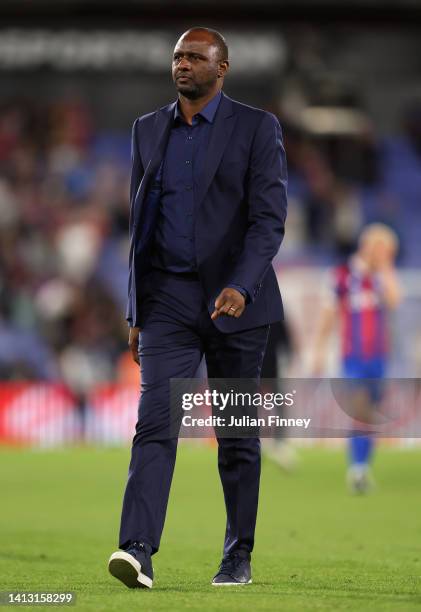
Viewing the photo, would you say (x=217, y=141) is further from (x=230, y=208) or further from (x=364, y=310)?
(x=364, y=310)

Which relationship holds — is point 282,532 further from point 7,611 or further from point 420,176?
point 420,176

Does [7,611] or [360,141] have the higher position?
[360,141]

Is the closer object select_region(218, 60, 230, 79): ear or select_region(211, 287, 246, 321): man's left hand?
select_region(211, 287, 246, 321): man's left hand

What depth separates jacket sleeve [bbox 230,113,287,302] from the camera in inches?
231

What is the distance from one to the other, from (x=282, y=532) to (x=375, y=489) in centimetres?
376

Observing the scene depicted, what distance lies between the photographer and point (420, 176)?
26.6 metres

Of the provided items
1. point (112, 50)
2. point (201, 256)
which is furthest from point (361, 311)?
point (112, 50)

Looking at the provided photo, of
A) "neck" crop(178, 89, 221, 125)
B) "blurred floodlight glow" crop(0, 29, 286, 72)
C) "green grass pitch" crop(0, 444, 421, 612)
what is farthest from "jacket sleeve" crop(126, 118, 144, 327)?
"blurred floodlight glow" crop(0, 29, 286, 72)

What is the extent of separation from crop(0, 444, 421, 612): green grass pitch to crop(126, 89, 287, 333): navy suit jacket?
3.82ft

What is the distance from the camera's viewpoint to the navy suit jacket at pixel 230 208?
5.91 m

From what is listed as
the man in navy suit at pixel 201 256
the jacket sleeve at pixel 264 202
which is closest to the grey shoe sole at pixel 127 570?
the man in navy suit at pixel 201 256

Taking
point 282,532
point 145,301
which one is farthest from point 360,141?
point 145,301

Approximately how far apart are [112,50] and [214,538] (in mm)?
19410

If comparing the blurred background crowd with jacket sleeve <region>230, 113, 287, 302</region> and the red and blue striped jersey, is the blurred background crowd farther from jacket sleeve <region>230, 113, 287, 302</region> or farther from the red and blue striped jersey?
jacket sleeve <region>230, 113, 287, 302</region>
